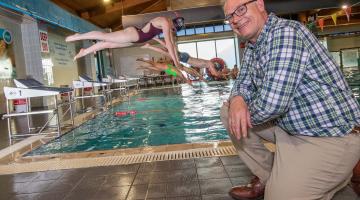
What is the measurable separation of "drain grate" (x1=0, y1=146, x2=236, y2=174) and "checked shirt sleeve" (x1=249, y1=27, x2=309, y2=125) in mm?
2170

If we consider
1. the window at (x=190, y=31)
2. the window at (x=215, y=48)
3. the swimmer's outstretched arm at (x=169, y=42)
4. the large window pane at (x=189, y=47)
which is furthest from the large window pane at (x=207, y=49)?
the swimmer's outstretched arm at (x=169, y=42)

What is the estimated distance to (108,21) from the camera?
67.0 feet

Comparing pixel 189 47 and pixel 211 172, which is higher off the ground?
pixel 189 47

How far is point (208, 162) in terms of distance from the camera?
3518mm

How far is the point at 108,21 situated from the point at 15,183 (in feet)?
59.3

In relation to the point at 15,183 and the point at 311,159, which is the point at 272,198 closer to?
the point at 311,159

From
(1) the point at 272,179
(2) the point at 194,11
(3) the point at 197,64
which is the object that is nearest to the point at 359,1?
(2) the point at 194,11

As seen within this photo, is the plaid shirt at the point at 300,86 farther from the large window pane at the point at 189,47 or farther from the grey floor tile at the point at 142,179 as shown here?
the large window pane at the point at 189,47

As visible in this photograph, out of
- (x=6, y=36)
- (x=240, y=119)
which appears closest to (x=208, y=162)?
(x=240, y=119)

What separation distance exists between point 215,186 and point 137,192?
62 centimetres

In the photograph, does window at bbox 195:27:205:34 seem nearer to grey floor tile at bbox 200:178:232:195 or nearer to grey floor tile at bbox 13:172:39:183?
grey floor tile at bbox 13:172:39:183

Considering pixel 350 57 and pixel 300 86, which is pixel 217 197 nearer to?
pixel 300 86

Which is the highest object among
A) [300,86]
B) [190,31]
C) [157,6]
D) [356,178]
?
[157,6]

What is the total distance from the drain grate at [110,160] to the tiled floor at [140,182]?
0.16 meters
